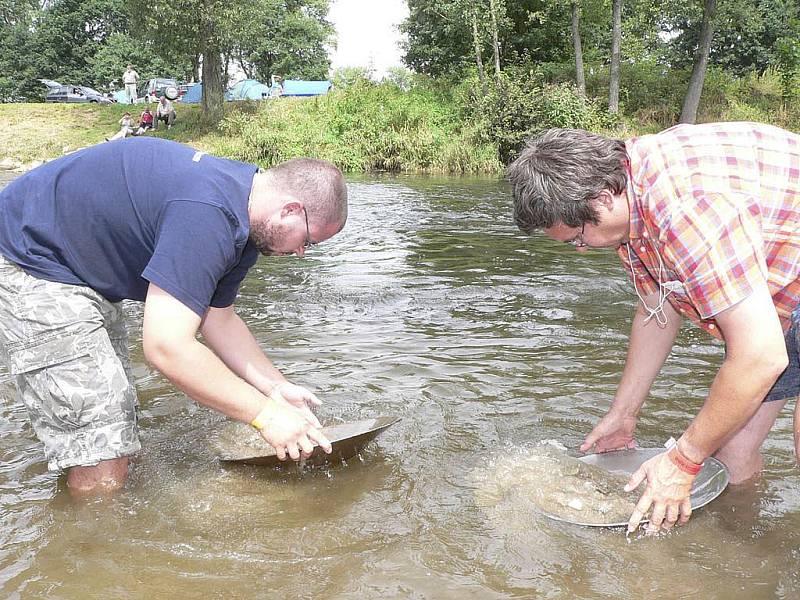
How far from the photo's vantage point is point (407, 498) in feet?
9.89

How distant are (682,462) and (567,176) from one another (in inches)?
40.8

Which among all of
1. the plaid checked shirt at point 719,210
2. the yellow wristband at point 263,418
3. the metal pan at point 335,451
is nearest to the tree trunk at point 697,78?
the metal pan at point 335,451

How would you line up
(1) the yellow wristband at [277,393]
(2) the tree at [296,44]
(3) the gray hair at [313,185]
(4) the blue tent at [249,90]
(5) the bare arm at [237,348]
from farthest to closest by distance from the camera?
(2) the tree at [296,44], (4) the blue tent at [249,90], (5) the bare arm at [237,348], (1) the yellow wristband at [277,393], (3) the gray hair at [313,185]

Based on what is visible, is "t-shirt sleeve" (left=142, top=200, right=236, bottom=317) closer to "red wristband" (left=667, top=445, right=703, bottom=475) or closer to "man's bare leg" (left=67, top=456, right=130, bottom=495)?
"man's bare leg" (left=67, top=456, right=130, bottom=495)

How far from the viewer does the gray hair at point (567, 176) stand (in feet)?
7.35

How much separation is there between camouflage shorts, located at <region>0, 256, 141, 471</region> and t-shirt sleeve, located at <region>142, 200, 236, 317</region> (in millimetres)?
644

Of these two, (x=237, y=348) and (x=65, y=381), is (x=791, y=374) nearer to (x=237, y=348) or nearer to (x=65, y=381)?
(x=237, y=348)

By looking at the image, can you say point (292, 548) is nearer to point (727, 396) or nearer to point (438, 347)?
point (727, 396)

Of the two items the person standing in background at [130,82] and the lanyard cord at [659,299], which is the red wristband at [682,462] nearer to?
the lanyard cord at [659,299]

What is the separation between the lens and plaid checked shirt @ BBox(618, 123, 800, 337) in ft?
6.59

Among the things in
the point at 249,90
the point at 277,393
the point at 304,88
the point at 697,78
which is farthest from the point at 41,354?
the point at 304,88

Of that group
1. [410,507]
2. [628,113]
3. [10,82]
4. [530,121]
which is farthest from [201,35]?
[10,82]

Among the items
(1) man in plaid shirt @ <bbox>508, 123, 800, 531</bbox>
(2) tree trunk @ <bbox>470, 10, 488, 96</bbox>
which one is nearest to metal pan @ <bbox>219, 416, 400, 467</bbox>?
(1) man in plaid shirt @ <bbox>508, 123, 800, 531</bbox>

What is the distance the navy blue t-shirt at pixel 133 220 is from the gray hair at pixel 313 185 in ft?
0.47
